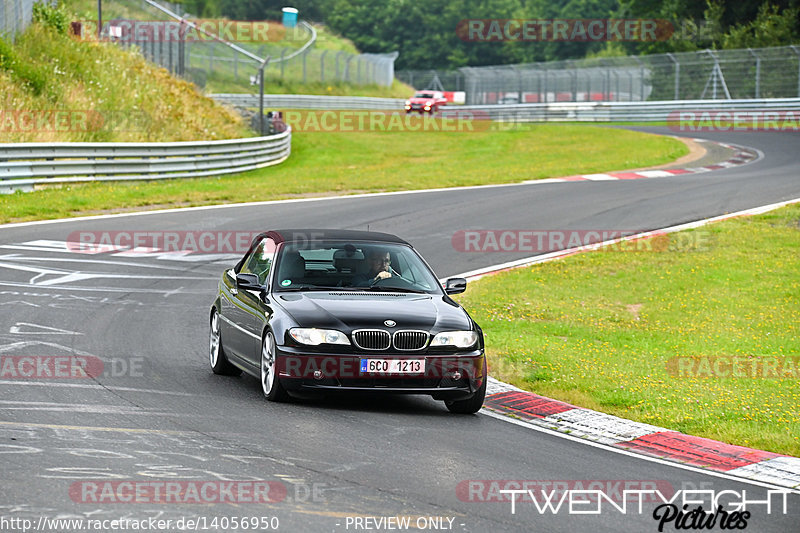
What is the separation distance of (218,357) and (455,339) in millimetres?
2569

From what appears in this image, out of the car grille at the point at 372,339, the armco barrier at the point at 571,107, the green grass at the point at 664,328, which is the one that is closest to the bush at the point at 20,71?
the armco barrier at the point at 571,107

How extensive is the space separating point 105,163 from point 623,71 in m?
35.6

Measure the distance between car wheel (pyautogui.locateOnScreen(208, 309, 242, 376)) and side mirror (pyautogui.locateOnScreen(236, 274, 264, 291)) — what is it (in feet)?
2.94

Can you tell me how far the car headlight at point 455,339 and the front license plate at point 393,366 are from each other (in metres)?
0.21

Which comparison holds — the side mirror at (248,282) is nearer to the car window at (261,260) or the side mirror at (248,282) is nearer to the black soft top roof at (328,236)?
the car window at (261,260)

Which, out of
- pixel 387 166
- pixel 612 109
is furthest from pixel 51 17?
pixel 612 109

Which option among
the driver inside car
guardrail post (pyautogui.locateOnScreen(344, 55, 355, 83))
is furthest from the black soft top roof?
guardrail post (pyautogui.locateOnScreen(344, 55, 355, 83))

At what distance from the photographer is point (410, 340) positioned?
28.8 feet

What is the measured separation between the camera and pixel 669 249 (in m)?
19.7

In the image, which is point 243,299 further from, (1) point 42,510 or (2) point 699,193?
(2) point 699,193

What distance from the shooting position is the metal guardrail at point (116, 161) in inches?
970

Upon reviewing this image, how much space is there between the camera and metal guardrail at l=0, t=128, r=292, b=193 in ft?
80.8

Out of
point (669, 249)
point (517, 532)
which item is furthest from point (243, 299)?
point (669, 249)

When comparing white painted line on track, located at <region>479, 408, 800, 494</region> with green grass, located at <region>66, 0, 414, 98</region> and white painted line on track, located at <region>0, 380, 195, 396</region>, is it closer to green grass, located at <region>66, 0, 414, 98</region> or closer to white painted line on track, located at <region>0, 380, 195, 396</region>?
white painted line on track, located at <region>0, 380, 195, 396</region>
